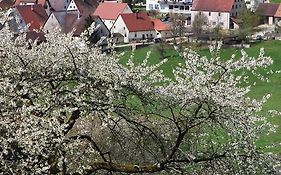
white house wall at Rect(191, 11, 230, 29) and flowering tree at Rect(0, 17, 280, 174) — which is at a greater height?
white house wall at Rect(191, 11, 230, 29)

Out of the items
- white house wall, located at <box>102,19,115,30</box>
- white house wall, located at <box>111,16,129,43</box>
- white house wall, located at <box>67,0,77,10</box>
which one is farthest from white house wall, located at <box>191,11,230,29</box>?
white house wall, located at <box>67,0,77,10</box>

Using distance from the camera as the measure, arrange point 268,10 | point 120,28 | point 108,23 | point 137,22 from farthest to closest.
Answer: point 268,10
point 108,23
point 137,22
point 120,28

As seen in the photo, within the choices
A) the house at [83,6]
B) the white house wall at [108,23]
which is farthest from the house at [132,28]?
the house at [83,6]

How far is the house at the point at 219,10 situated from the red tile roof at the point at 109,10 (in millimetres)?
4682

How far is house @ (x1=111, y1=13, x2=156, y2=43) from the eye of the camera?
108 ft

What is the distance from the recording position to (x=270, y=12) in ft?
119

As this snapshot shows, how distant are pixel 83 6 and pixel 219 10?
9.24m

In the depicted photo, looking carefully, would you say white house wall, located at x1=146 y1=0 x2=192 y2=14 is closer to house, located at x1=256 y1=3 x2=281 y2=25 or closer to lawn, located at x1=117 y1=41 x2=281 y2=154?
house, located at x1=256 y1=3 x2=281 y2=25

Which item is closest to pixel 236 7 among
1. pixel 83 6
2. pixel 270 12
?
pixel 270 12

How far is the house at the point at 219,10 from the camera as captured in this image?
116 ft

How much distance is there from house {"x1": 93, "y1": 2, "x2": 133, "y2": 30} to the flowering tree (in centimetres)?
2922

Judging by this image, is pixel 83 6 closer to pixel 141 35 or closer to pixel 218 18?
pixel 141 35

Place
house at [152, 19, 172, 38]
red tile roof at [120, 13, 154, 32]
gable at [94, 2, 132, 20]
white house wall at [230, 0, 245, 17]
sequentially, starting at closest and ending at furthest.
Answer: red tile roof at [120, 13, 154, 32] → house at [152, 19, 172, 38] → gable at [94, 2, 132, 20] → white house wall at [230, 0, 245, 17]

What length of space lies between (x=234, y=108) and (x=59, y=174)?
168 centimetres
